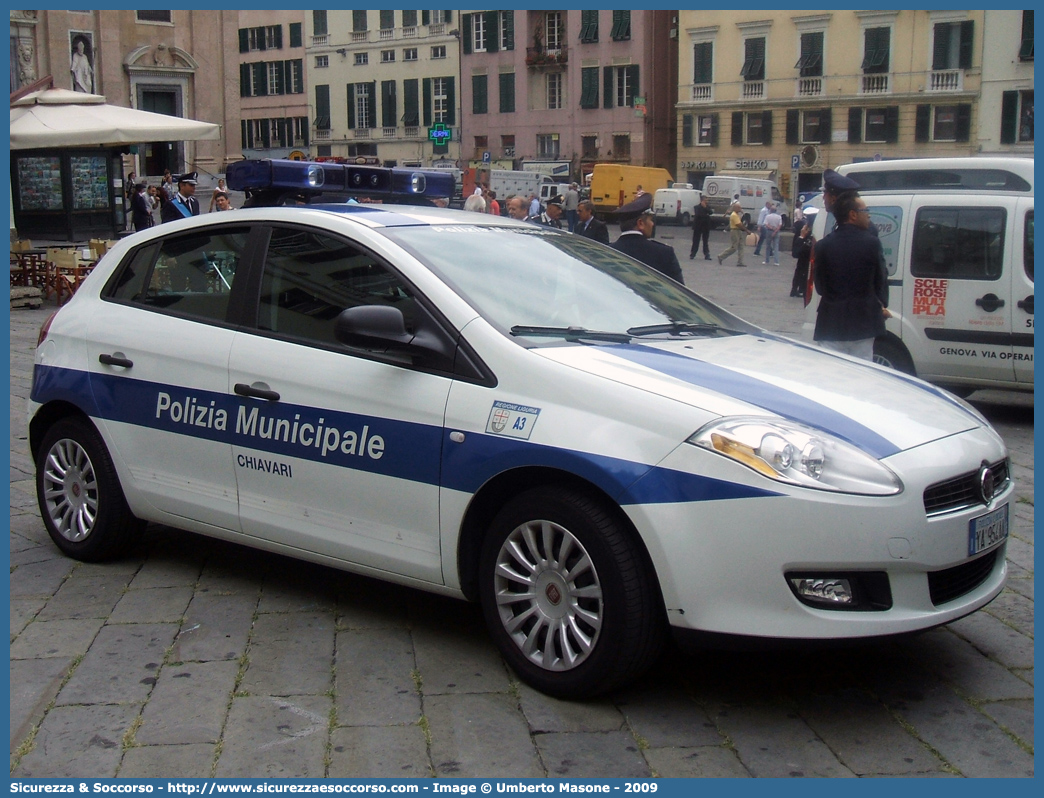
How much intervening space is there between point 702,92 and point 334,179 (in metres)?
54.8

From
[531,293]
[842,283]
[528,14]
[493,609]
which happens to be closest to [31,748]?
[493,609]

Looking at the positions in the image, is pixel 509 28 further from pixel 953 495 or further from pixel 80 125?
pixel 953 495

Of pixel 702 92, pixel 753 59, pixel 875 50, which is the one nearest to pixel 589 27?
pixel 702 92

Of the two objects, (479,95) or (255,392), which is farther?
(479,95)

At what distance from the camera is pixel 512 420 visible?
4.00 metres

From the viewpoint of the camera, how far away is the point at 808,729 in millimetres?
3783

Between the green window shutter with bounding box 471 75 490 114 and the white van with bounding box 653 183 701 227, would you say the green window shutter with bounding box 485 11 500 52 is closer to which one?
the green window shutter with bounding box 471 75 490 114

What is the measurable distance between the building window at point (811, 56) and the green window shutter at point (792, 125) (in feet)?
5.61

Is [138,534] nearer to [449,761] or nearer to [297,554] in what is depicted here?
[297,554]

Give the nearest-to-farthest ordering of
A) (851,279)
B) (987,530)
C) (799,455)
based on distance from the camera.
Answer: (799,455), (987,530), (851,279)

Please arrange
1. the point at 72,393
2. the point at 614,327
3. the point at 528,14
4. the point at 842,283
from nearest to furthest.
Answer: the point at 614,327 < the point at 72,393 < the point at 842,283 < the point at 528,14

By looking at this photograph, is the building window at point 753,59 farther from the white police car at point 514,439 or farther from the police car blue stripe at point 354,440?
the police car blue stripe at point 354,440

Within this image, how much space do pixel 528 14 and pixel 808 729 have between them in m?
66.5

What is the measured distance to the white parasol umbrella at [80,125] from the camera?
1534cm
